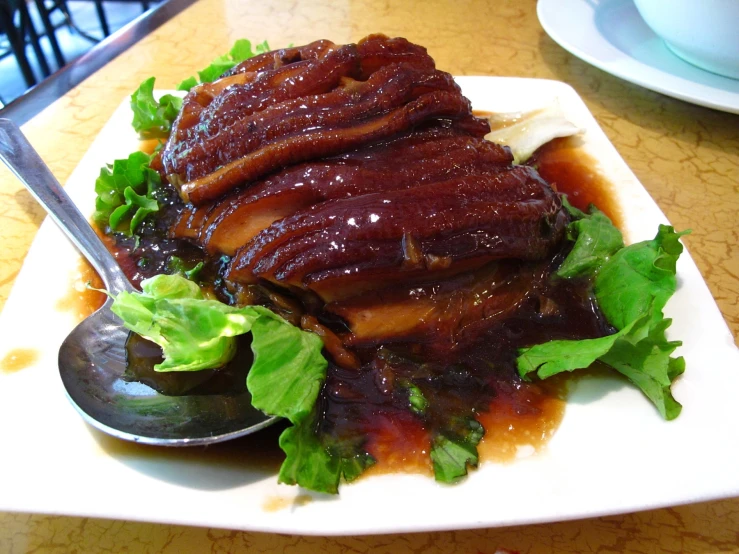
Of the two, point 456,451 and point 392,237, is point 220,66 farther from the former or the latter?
point 456,451

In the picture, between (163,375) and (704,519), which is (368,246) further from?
(704,519)

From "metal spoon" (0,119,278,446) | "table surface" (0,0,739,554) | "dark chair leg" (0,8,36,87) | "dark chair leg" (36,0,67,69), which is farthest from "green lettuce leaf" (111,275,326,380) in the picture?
"dark chair leg" (36,0,67,69)

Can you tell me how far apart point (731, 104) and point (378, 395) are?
2.91 metres

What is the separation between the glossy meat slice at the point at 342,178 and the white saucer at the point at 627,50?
1.93m

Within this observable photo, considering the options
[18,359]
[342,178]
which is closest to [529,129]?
[342,178]

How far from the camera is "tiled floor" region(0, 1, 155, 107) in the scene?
24.6 feet

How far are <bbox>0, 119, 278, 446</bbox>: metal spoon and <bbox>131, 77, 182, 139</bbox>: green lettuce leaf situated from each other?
44.5 inches

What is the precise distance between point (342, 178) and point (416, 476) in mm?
1083

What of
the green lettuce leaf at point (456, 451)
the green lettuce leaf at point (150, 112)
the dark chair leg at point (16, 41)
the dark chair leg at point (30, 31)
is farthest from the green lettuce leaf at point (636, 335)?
the dark chair leg at point (30, 31)

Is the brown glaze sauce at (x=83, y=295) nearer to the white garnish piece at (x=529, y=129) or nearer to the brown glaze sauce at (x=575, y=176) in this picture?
the white garnish piece at (x=529, y=129)

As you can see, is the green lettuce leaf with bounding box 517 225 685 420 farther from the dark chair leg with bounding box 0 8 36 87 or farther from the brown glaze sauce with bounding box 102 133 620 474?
the dark chair leg with bounding box 0 8 36 87

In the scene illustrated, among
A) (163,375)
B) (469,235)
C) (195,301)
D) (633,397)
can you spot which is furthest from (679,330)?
(163,375)

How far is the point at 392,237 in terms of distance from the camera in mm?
1899

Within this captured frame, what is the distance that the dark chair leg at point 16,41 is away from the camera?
575 centimetres
